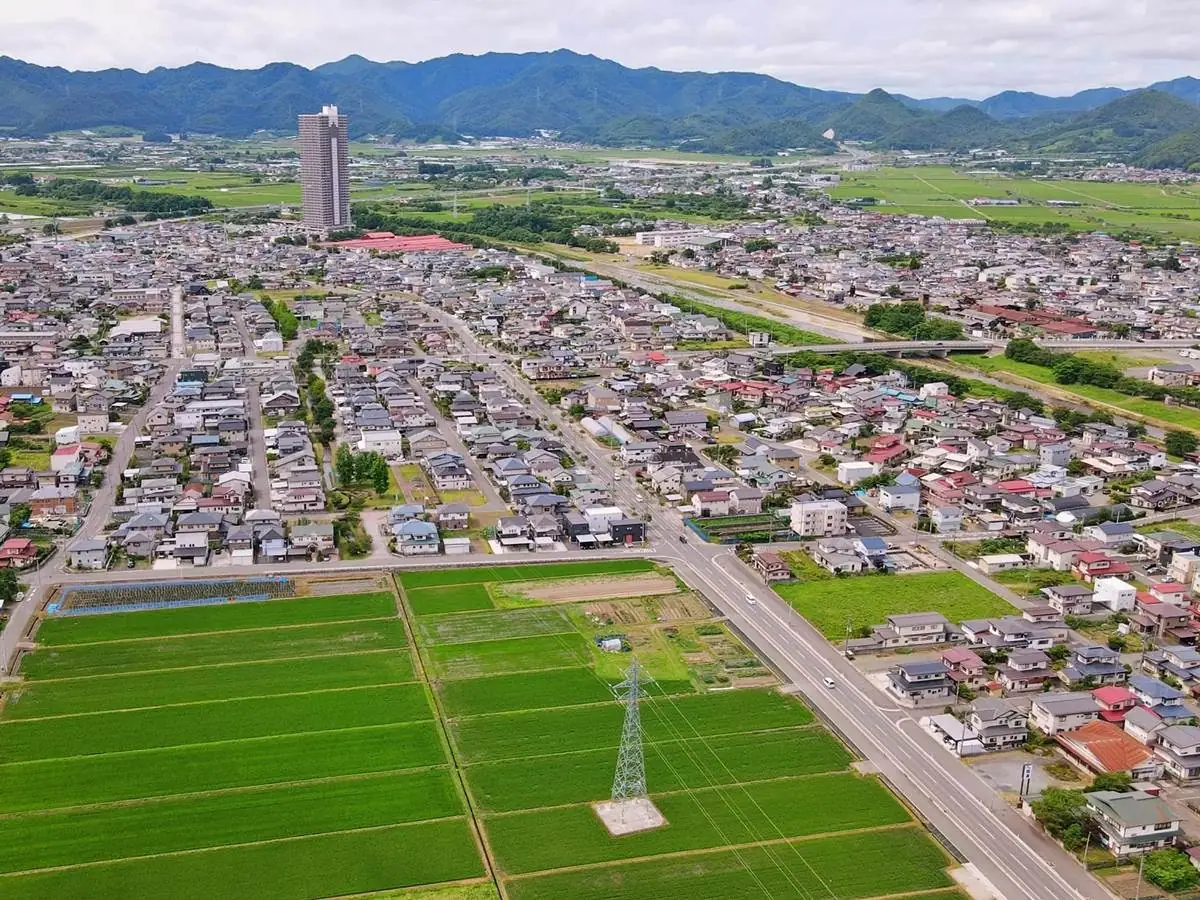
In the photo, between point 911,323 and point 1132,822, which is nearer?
point 1132,822

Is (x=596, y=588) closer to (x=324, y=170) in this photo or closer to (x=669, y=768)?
(x=669, y=768)

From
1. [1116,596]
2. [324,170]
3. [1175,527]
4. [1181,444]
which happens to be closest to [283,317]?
[324,170]

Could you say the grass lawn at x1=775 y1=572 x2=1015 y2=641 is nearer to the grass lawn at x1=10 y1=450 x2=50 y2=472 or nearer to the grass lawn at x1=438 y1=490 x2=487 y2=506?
the grass lawn at x1=438 y1=490 x2=487 y2=506

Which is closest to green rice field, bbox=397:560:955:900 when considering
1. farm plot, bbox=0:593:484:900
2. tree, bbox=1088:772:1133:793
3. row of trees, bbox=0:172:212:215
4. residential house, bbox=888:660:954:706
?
farm plot, bbox=0:593:484:900

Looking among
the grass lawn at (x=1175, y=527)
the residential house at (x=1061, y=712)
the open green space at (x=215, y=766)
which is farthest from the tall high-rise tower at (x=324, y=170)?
the residential house at (x=1061, y=712)

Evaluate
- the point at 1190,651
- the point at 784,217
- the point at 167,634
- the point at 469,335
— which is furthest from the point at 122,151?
the point at 1190,651

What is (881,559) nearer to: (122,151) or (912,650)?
(912,650)
